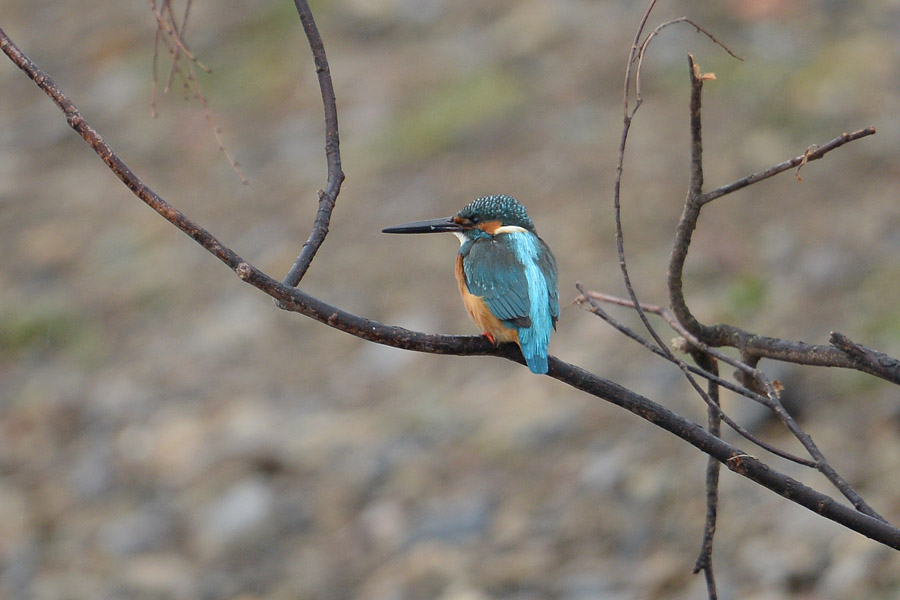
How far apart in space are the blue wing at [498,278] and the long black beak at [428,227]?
7 centimetres

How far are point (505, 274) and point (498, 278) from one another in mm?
27

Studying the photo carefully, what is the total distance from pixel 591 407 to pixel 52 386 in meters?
2.94

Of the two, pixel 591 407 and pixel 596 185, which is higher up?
pixel 596 185

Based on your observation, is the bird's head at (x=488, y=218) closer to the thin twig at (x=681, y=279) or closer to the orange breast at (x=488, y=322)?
the orange breast at (x=488, y=322)

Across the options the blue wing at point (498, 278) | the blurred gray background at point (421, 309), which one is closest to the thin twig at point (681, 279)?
the blue wing at point (498, 278)

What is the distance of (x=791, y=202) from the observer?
488 centimetres

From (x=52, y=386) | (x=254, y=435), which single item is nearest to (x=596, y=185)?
(x=254, y=435)

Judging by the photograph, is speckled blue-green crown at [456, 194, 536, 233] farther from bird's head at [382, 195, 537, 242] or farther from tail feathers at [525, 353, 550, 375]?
tail feathers at [525, 353, 550, 375]

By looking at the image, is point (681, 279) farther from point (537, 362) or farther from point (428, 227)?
point (428, 227)

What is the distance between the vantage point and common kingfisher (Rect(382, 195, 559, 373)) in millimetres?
2494

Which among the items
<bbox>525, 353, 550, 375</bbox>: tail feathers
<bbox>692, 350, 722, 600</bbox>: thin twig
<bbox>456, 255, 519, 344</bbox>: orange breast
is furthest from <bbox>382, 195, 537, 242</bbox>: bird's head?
<bbox>692, 350, 722, 600</bbox>: thin twig

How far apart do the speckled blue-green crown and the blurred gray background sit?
4.03 feet

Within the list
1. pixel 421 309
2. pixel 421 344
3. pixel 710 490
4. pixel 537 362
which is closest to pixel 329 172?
pixel 421 344

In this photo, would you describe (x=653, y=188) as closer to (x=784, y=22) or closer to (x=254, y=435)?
(x=784, y=22)
